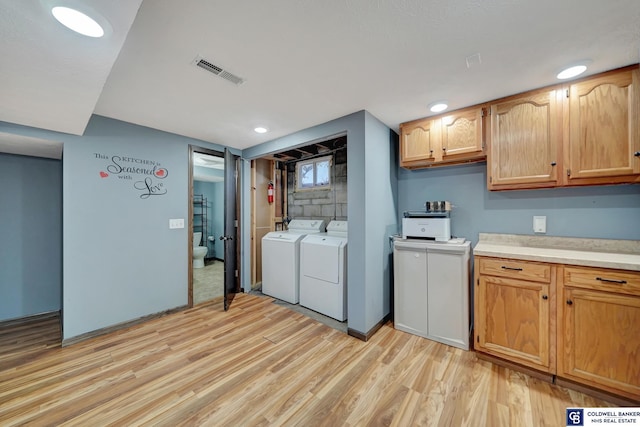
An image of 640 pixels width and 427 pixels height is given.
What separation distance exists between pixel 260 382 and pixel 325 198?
2.52 metres

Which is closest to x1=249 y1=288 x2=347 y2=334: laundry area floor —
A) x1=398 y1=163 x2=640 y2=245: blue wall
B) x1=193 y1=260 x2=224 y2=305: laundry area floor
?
x1=193 y1=260 x2=224 y2=305: laundry area floor

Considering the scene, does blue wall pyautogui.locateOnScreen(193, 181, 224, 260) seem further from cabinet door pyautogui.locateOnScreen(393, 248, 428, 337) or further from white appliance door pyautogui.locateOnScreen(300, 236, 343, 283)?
cabinet door pyautogui.locateOnScreen(393, 248, 428, 337)

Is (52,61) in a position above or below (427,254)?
above

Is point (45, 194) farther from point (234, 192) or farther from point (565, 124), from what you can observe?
point (565, 124)

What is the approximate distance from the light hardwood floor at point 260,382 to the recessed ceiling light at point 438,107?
2.25 metres

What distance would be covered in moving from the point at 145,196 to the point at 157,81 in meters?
1.46

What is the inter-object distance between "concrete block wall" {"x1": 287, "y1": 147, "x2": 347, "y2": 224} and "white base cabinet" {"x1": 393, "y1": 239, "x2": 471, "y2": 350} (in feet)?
4.15

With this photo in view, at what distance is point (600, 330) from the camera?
5.11ft

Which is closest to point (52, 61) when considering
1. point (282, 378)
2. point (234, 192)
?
point (234, 192)

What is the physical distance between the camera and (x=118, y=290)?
2.53 m

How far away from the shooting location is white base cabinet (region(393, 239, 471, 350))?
2.18 metres

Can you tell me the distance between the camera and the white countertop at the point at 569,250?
156cm

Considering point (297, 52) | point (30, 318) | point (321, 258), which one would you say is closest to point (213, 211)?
point (30, 318)

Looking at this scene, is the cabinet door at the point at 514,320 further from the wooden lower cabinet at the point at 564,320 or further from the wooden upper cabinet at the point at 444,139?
the wooden upper cabinet at the point at 444,139
